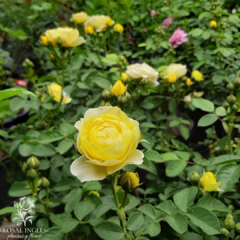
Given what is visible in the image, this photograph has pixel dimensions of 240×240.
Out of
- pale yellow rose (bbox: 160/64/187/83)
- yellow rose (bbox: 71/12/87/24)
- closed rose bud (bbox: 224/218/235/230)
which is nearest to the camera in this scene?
closed rose bud (bbox: 224/218/235/230)

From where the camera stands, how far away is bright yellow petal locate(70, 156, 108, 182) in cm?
35

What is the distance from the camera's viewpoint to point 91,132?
0.36 meters

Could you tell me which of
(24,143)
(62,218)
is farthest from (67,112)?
(62,218)

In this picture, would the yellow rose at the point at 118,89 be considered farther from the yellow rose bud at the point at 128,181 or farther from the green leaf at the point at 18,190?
the green leaf at the point at 18,190

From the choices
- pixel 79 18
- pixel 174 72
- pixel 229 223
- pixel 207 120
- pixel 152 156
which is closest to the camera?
pixel 229 223

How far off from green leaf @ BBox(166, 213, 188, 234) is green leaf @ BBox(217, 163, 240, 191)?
0.12 metres

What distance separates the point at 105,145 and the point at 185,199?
0.25m

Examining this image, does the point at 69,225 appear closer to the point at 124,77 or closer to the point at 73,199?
the point at 73,199

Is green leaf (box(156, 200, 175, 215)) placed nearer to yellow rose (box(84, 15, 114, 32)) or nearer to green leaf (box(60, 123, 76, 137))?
green leaf (box(60, 123, 76, 137))

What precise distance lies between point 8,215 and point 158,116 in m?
0.81

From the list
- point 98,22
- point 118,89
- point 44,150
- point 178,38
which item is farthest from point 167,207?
point 178,38

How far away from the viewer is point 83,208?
0.49m

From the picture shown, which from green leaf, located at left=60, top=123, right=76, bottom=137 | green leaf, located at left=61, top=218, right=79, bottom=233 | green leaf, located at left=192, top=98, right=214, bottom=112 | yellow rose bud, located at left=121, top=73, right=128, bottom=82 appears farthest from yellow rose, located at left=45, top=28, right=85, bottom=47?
green leaf, located at left=61, top=218, right=79, bottom=233

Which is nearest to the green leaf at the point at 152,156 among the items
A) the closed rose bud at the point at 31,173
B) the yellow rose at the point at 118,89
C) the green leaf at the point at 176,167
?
the green leaf at the point at 176,167
